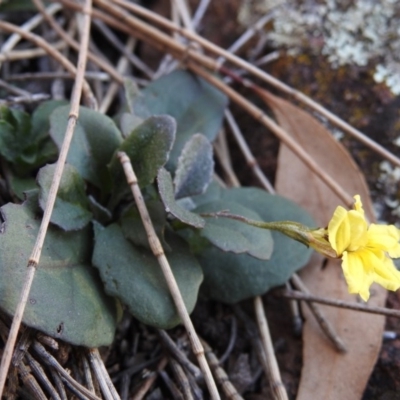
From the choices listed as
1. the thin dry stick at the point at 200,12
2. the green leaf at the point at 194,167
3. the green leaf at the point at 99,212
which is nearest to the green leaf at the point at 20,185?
the green leaf at the point at 99,212

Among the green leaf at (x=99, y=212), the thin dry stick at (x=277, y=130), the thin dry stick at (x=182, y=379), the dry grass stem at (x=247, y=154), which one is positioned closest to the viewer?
the thin dry stick at (x=182, y=379)

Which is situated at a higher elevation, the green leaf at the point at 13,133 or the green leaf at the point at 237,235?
the green leaf at the point at 237,235

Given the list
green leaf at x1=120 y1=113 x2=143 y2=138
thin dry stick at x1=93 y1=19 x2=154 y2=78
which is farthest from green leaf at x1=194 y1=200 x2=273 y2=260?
thin dry stick at x1=93 y1=19 x2=154 y2=78

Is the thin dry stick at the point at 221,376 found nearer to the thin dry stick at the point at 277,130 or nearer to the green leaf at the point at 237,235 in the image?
the green leaf at the point at 237,235

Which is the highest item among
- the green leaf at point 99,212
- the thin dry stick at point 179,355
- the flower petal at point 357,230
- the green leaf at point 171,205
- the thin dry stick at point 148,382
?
the flower petal at point 357,230

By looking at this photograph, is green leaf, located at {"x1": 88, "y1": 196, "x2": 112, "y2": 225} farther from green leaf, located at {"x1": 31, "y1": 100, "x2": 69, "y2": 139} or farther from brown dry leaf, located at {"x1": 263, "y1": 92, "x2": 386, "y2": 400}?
brown dry leaf, located at {"x1": 263, "y1": 92, "x2": 386, "y2": 400}

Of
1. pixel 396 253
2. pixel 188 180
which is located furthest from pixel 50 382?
pixel 396 253

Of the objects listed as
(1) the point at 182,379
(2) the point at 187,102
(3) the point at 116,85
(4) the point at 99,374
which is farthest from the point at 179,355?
(3) the point at 116,85
